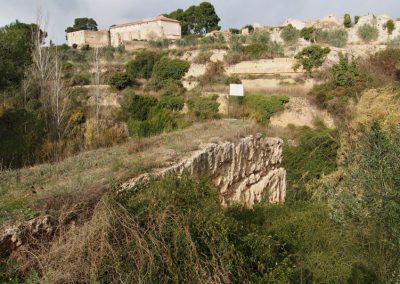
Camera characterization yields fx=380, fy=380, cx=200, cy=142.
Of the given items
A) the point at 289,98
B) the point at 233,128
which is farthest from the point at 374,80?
the point at 233,128

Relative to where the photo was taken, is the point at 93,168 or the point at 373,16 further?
the point at 373,16

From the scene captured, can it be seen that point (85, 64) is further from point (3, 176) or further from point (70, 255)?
point (70, 255)

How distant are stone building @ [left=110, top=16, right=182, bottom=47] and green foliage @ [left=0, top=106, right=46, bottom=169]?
98.4 ft

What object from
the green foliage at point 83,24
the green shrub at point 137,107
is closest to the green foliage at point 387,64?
the green shrub at point 137,107

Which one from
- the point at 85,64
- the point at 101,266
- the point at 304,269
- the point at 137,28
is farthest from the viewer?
the point at 137,28

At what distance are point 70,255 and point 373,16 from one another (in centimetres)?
3783

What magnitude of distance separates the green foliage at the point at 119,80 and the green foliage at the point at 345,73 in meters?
12.9

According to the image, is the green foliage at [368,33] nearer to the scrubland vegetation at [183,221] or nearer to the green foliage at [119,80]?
the green foliage at [119,80]

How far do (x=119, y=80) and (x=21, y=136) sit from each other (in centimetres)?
1393

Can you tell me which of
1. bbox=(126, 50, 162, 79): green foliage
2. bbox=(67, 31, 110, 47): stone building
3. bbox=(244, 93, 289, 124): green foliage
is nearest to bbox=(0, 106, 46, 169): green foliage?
bbox=(244, 93, 289, 124): green foliage

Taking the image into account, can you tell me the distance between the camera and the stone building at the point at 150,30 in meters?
44.2

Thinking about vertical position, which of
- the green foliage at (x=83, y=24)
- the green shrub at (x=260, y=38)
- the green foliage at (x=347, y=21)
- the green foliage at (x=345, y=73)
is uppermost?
the green foliage at (x=83, y=24)

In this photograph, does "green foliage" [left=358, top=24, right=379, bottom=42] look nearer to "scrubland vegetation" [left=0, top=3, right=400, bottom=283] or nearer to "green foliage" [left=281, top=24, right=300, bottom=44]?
"green foliage" [left=281, top=24, right=300, bottom=44]

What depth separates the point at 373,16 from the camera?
3475 cm
